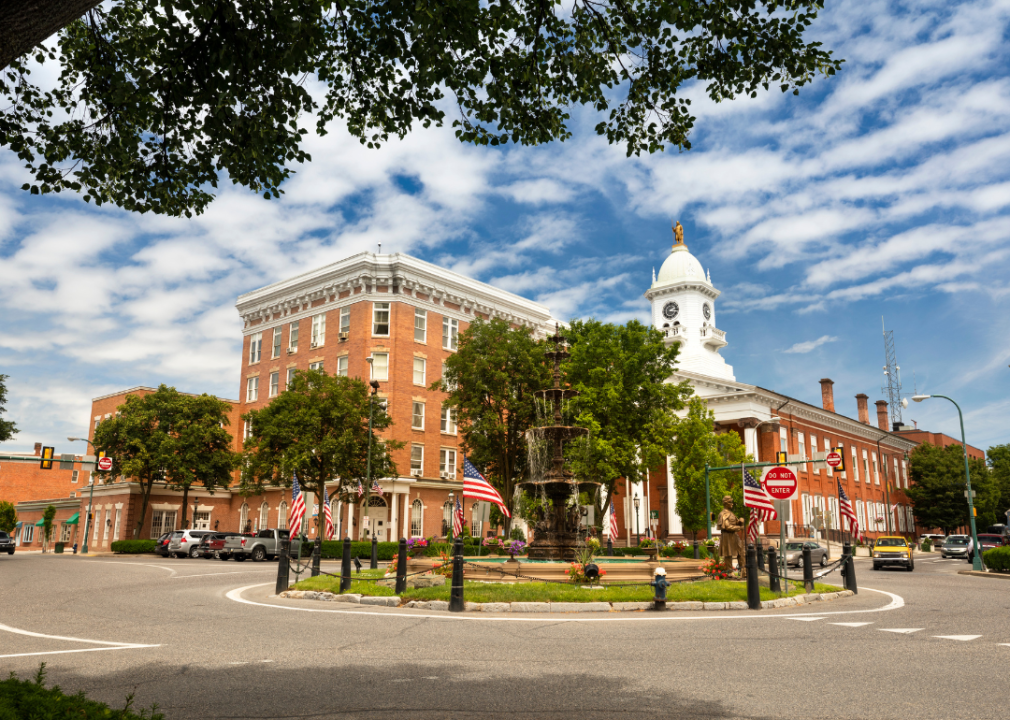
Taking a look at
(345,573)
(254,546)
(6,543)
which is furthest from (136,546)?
(345,573)

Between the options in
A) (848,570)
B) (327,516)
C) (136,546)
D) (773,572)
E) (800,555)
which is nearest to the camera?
(773,572)

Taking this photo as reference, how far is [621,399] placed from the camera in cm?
3956

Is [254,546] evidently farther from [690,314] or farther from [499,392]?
[690,314]

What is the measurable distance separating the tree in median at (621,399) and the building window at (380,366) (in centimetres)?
1480

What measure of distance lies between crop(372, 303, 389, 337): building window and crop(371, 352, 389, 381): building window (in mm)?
1388

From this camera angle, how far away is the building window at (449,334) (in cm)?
5512

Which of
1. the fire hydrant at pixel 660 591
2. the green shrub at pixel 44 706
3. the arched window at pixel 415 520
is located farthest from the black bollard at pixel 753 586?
the arched window at pixel 415 520

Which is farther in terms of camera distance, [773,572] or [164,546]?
[164,546]

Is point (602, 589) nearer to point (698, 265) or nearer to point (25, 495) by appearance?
point (698, 265)

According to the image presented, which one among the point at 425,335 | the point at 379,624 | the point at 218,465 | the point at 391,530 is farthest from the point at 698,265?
the point at 379,624

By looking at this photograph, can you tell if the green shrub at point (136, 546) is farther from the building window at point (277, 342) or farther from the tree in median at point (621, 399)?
the tree in median at point (621, 399)

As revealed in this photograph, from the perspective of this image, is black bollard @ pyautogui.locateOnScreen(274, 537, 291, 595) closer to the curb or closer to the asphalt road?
the curb

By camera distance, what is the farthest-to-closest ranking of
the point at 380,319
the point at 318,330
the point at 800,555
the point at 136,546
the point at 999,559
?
1. the point at 318,330
2. the point at 380,319
3. the point at 136,546
4. the point at 800,555
5. the point at 999,559

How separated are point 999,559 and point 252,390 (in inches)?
Answer: 1916
